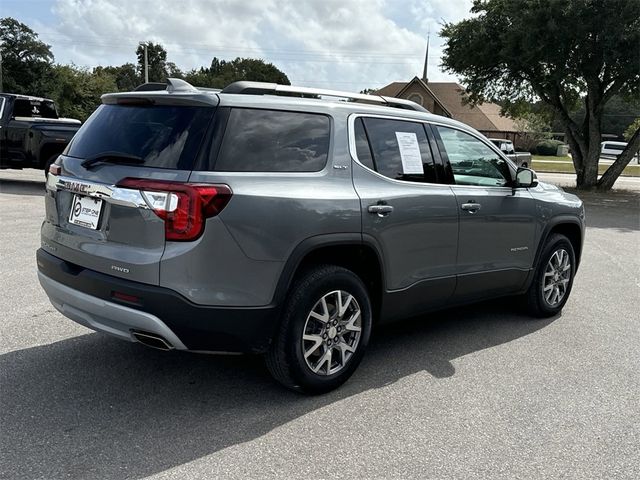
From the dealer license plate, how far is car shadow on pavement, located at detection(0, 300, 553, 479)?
106cm

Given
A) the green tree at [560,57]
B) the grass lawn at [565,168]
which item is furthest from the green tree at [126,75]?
the green tree at [560,57]

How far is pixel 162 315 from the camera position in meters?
3.08

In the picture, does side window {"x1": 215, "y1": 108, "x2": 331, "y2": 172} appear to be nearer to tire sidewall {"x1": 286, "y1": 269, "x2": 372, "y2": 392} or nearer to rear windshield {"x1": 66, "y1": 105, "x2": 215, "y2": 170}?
rear windshield {"x1": 66, "y1": 105, "x2": 215, "y2": 170}

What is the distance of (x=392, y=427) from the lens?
11.0 ft

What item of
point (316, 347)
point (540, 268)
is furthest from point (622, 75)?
point (316, 347)

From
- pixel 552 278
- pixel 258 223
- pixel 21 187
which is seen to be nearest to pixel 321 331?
pixel 258 223

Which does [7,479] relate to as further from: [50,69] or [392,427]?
[50,69]

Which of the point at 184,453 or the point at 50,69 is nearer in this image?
the point at 184,453

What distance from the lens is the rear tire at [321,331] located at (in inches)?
135

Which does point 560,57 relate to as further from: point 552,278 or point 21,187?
point 21,187

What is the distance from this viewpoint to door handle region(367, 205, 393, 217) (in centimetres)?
376

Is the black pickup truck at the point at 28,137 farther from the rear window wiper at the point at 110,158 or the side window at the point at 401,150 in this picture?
the side window at the point at 401,150

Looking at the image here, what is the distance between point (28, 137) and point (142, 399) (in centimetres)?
1121

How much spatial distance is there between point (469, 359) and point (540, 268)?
1.43m
